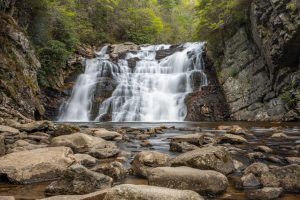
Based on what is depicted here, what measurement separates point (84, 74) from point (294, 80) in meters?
15.0

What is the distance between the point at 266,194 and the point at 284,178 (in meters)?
0.56

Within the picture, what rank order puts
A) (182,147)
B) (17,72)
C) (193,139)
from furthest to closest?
(17,72), (193,139), (182,147)

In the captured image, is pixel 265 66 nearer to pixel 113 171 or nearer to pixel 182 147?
pixel 182 147

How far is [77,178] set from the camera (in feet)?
13.3

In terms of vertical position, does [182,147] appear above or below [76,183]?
above

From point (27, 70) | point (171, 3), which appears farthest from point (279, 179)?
point (171, 3)

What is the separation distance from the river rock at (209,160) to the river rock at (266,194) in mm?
989

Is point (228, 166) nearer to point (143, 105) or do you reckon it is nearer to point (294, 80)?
point (294, 80)

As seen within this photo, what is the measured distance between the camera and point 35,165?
191 inches

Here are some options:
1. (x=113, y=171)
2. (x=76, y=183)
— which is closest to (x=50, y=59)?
(x=113, y=171)

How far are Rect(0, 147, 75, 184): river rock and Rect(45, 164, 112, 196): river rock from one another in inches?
28.3

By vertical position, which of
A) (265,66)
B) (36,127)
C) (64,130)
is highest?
(265,66)

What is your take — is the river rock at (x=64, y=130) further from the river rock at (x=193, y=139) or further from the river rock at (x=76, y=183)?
the river rock at (x=76, y=183)

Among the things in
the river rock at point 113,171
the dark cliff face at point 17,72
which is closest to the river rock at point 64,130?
the river rock at point 113,171
